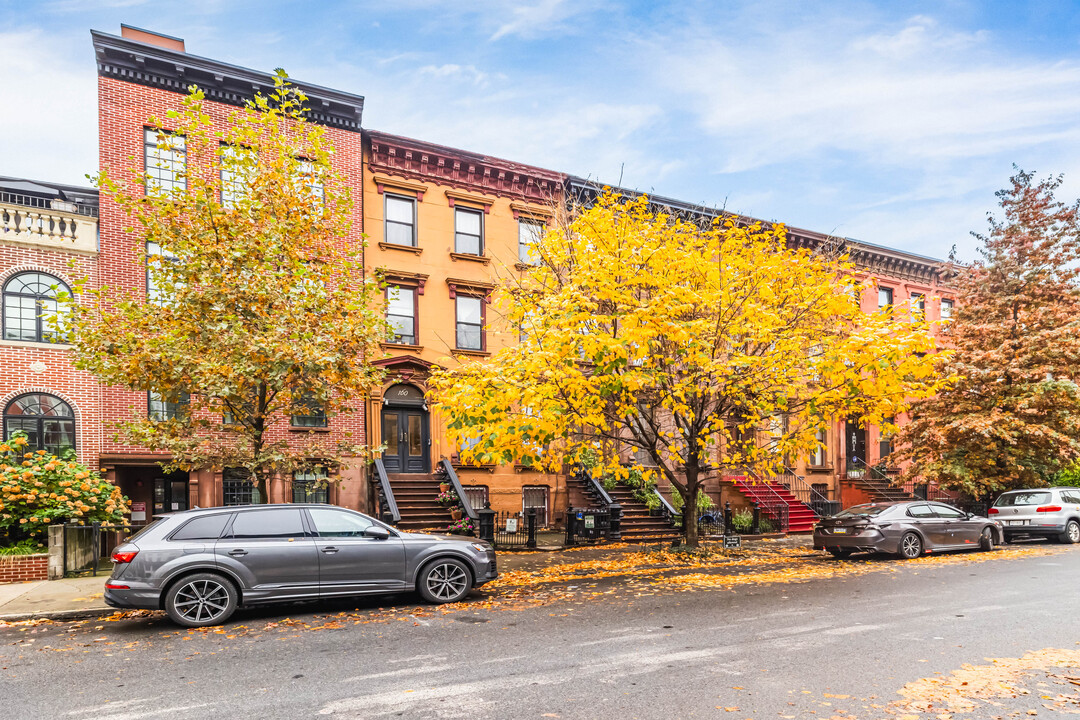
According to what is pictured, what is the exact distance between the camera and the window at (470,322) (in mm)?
23016

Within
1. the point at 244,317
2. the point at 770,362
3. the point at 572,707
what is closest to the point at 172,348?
the point at 244,317

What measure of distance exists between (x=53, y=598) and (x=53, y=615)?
143 centimetres

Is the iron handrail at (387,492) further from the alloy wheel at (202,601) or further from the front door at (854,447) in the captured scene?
the front door at (854,447)

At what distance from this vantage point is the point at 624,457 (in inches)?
958

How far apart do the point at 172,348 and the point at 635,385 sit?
787cm

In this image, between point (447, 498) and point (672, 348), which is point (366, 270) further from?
point (672, 348)

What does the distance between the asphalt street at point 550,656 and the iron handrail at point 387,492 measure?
23.7 ft

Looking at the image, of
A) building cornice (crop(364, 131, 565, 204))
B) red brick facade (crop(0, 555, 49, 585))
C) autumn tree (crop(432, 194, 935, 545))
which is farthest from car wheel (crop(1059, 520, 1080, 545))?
red brick facade (crop(0, 555, 49, 585))

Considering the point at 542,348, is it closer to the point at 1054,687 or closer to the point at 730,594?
the point at 730,594

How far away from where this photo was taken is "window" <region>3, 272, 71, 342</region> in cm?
A: 1762

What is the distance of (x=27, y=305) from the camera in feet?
58.6

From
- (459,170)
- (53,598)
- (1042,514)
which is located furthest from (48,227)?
(1042,514)

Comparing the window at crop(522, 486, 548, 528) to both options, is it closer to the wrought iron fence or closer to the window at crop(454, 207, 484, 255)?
the window at crop(454, 207, 484, 255)

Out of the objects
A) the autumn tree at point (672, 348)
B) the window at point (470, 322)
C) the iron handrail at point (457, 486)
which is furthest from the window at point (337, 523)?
the window at point (470, 322)
